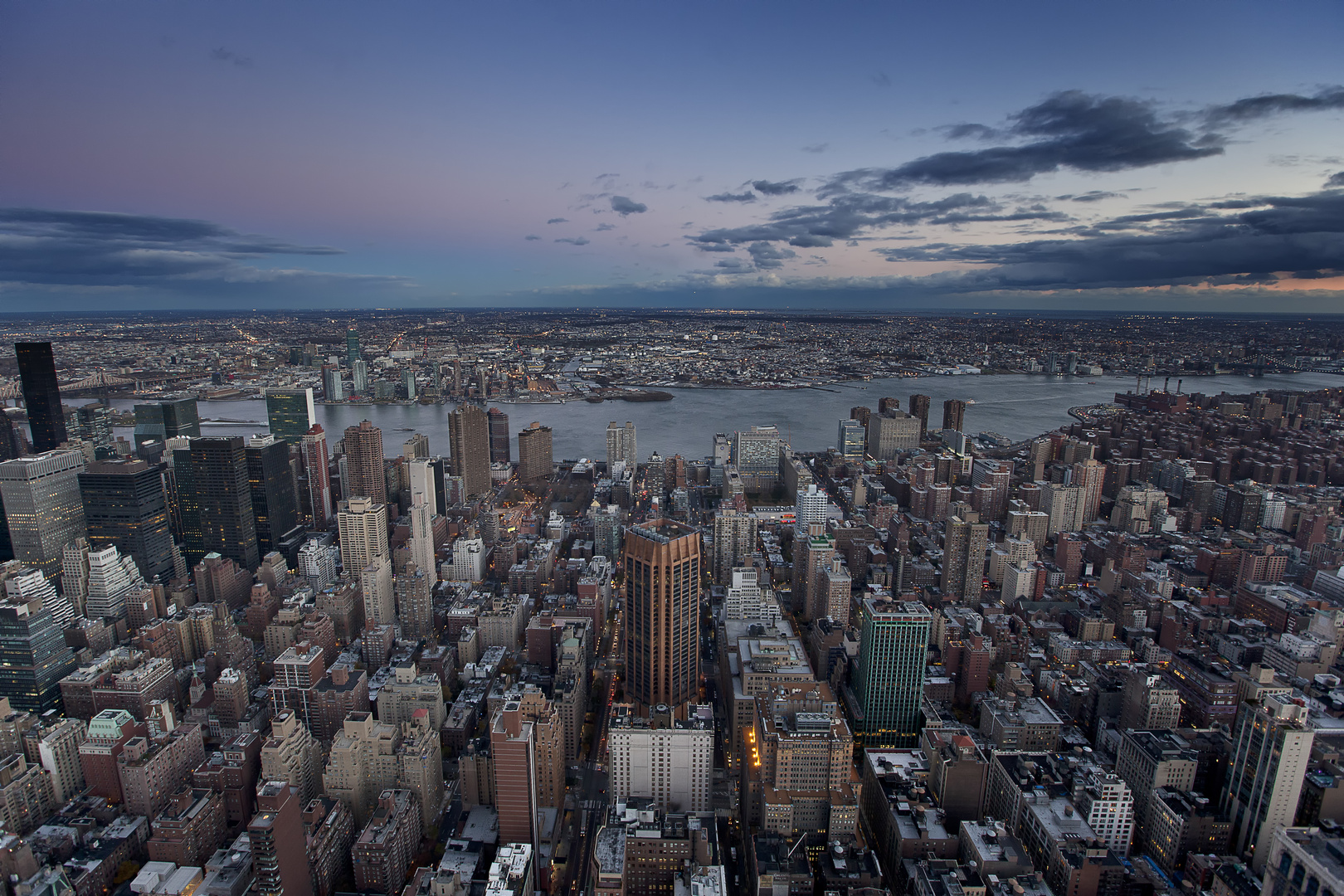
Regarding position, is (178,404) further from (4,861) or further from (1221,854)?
(1221,854)

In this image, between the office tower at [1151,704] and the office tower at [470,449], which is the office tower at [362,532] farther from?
the office tower at [1151,704]

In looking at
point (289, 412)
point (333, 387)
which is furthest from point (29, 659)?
point (333, 387)

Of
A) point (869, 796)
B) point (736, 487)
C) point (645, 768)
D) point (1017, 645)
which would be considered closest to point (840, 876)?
point (869, 796)

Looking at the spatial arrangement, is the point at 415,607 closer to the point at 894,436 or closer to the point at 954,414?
the point at 894,436

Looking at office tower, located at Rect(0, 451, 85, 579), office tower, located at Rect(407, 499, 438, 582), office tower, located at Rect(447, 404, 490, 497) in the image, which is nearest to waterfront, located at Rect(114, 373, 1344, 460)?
office tower, located at Rect(447, 404, 490, 497)

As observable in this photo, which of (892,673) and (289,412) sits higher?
(289,412)

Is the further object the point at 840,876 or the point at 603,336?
the point at 603,336
